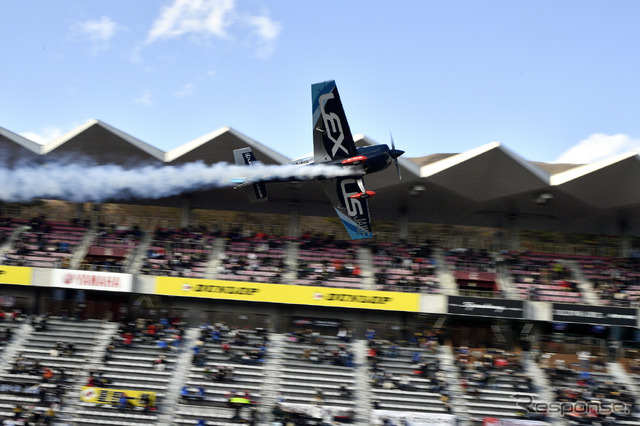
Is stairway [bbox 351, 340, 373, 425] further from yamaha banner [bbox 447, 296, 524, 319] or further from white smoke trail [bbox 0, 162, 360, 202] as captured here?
white smoke trail [bbox 0, 162, 360, 202]

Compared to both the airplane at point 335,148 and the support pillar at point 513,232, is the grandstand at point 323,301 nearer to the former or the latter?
the support pillar at point 513,232

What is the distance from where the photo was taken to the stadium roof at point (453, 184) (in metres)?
28.0

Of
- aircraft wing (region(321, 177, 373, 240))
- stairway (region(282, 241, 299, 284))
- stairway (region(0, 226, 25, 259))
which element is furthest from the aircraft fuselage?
stairway (region(0, 226, 25, 259))

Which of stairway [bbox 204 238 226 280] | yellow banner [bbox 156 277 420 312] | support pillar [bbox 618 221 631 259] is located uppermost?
support pillar [bbox 618 221 631 259]

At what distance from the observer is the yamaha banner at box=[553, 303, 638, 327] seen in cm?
2520

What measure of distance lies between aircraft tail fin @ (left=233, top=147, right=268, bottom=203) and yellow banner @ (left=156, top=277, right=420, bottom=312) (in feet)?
11.9

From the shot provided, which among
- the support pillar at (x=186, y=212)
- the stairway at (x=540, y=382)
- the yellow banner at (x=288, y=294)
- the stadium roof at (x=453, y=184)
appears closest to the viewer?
the stairway at (x=540, y=382)

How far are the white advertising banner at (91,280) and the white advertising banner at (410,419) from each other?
11.8 m

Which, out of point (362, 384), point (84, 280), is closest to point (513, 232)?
point (362, 384)

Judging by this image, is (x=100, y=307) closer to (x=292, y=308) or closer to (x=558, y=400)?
(x=292, y=308)

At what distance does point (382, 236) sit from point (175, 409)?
14029mm

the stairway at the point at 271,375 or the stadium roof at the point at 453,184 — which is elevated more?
the stadium roof at the point at 453,184

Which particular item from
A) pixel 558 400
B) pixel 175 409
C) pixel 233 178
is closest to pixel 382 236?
pixel 233 178

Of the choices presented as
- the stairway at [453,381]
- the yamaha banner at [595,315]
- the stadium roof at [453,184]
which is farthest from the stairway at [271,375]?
the yamaha banner at [595,315]
